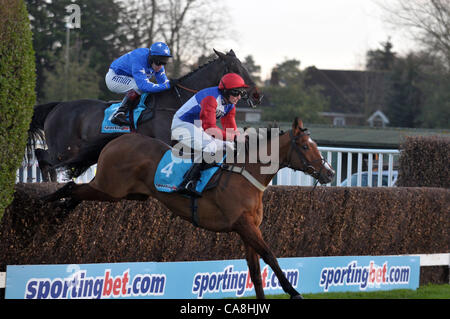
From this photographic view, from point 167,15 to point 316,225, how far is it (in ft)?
69.2

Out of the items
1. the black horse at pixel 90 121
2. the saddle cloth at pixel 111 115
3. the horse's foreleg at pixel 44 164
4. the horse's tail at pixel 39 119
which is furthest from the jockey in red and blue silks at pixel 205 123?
the horse's tail at pixel 39 119

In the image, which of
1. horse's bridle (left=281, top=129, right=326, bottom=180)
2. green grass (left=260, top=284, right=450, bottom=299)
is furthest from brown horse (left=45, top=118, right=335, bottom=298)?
green grass (left=260, top=284, right=450, bottom=299)

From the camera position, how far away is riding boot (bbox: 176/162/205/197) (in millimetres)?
5359

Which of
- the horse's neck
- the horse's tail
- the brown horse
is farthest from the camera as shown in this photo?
the horse's tail

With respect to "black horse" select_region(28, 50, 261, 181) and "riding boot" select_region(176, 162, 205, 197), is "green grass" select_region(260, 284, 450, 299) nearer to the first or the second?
"riding boot" select_region(176, 162, 205, 197)

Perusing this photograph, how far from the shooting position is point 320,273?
7.31 metres

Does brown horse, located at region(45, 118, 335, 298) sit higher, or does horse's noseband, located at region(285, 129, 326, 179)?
horse's noseband, located at region(285, 129, 326, 179)

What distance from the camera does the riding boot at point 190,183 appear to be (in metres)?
5.36

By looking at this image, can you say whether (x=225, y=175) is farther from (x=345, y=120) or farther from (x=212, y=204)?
(x=345, y=120)

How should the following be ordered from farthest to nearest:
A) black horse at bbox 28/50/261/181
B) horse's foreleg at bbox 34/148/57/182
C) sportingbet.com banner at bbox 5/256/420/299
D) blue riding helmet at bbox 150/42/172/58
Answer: horse's foreleg at bbox 34/148/57/182
blue riding helmet at bbox 150/42/172/58
black horse at bbox 28/50/261/181
sportingbet.com banner at bbox 5/256/420/299

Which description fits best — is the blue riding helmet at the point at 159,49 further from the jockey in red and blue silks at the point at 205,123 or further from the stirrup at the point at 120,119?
the jockey in red and blue silks at the point at 205,123

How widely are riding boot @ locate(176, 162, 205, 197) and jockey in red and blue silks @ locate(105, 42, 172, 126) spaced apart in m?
1.76

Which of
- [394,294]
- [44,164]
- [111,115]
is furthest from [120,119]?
[394,294]
